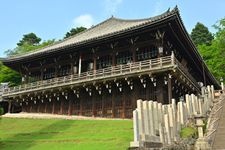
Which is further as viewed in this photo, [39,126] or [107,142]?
[39,126]

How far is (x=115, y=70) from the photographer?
1222 inches

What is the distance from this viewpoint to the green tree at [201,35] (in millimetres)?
77656

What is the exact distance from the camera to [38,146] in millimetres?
18906

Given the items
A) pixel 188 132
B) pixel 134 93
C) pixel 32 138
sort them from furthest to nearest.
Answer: pixel 134 93, pixel 32 138, pixel 188 132

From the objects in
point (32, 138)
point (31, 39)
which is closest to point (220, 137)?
point (32, 138)

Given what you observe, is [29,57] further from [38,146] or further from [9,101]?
[38,146]

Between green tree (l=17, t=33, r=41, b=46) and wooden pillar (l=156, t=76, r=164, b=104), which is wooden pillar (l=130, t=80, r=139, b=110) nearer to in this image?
wooden pillar (l=156, t=76, r=164, b=104)

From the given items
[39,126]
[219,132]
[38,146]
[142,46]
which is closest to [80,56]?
[142,46]

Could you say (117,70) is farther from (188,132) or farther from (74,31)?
(74,31)

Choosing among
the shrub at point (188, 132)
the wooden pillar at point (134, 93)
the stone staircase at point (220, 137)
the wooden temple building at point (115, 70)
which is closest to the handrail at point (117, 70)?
the wooden temple building at point (115, 70)

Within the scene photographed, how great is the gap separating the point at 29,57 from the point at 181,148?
28.2 metres

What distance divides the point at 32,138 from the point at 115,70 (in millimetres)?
11564

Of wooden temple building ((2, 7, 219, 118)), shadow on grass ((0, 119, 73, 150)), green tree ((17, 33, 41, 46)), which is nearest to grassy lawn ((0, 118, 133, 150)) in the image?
shadow on grass ((0, 119, 73, 150))

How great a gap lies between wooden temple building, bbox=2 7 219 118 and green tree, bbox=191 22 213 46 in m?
38.4
